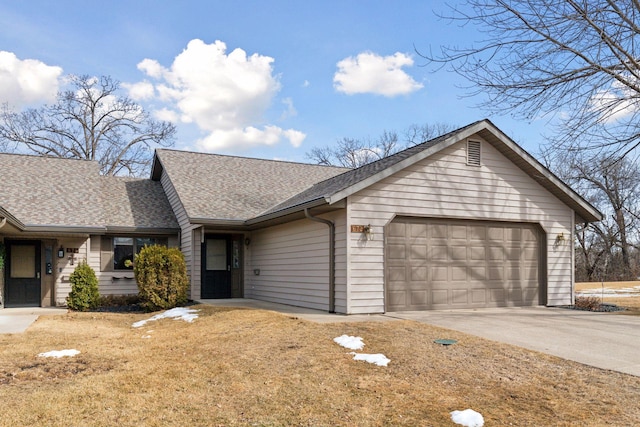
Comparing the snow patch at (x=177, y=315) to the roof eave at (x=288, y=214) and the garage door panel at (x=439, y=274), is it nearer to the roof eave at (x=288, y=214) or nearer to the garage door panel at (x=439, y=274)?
the roof eave at (x=288, y=214)

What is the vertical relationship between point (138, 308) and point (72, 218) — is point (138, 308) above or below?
below

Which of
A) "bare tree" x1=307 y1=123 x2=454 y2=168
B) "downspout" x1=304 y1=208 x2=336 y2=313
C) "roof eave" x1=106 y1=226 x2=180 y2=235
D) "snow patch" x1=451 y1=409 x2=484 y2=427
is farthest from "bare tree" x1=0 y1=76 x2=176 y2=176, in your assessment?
"snow patch" x1=451 y1=409 x2=484 y2=427

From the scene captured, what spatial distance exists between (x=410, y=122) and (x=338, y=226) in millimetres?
29304

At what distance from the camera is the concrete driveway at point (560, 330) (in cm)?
700

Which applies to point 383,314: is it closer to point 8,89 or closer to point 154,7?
point 154,7

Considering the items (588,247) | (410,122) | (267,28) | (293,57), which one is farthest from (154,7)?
(588,247)

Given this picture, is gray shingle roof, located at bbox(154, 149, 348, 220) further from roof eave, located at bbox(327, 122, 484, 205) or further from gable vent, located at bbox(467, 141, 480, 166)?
gable vent, located at bbox(467, 141, 480, 166)

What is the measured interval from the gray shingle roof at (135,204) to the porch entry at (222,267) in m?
1.55

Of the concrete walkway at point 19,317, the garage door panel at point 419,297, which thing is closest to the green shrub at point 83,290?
the concrete walkway at point 19,317

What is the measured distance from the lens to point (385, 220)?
11391mm

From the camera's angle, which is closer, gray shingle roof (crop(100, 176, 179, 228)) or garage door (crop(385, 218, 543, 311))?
garage door (crop(385, 218, 543, 311))

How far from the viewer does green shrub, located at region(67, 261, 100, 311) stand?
14289mm

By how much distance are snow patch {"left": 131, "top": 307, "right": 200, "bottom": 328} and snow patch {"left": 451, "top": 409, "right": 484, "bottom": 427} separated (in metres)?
7.36

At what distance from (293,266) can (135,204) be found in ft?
23.2
